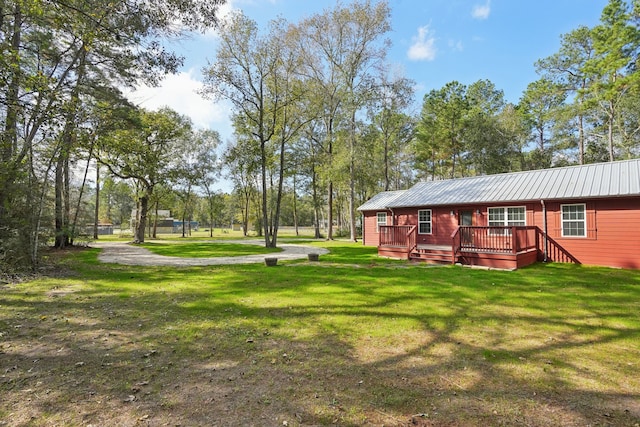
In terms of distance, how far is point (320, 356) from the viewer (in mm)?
3854

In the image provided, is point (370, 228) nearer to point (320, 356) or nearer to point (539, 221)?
point (539, 221)

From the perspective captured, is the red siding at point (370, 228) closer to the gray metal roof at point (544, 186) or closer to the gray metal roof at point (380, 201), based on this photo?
the gray metal roof at point (380, 201)

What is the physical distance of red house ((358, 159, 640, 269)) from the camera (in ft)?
35.1

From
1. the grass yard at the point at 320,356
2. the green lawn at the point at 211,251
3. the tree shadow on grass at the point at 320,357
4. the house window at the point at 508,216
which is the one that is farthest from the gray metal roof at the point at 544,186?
the green lawn at the point at 211,251

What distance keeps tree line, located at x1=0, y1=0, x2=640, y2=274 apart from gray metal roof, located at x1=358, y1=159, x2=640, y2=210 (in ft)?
30.2

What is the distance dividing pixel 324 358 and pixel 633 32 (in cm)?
2935

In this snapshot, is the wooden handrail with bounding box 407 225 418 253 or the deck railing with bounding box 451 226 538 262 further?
the wooden handrail with bounding box 407 225 418 253

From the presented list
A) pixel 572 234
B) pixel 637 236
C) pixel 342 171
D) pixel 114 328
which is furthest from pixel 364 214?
pixel 114 328

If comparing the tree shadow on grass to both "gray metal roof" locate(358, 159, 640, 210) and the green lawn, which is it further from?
the green lawn

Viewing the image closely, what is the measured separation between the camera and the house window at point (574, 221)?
1138cm

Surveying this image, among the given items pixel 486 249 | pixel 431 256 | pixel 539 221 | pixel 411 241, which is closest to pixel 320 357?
pixel 486 249

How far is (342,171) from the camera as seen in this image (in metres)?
25.1

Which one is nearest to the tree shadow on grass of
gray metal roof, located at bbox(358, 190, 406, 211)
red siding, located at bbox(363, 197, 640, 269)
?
red siding, located at bbox(363, 197, 640, 269)

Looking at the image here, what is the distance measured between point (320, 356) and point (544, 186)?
521 inches
